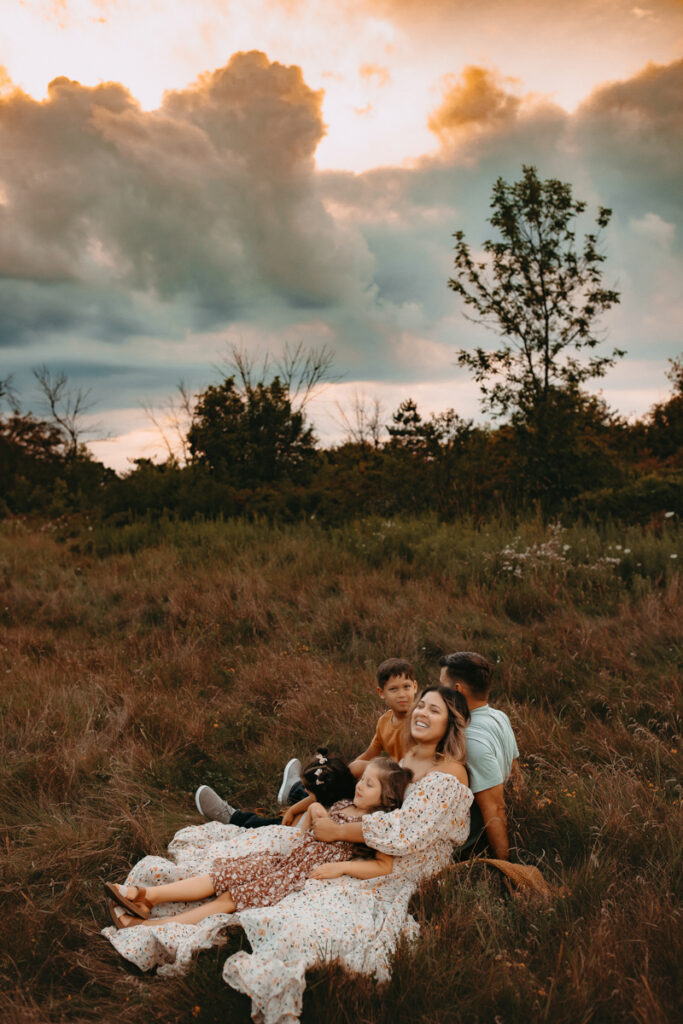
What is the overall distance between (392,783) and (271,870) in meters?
0.66

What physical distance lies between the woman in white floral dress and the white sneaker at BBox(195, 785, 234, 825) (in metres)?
0.55

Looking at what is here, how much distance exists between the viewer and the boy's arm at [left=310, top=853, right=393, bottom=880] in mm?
2930

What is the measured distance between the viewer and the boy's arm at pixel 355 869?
2930mm

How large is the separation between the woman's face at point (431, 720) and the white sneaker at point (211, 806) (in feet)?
5.12

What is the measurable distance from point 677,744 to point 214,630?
4.36 meters

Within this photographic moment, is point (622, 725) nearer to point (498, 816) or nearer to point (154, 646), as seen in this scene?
point (498, 816)

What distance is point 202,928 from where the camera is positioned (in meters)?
2.84

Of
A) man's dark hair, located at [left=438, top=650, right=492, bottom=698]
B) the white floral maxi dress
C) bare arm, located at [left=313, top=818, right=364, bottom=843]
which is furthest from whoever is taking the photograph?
man's dark hair, located at [left=438, top=650, right=492, bottom=698]

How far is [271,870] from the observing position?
10.1 feet

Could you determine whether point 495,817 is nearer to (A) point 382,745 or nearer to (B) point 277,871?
(A) point 382,745

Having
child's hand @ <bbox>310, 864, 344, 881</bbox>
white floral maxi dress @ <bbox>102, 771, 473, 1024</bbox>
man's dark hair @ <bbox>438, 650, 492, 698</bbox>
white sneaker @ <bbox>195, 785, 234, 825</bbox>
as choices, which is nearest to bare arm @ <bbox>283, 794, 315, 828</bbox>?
white floral maxi dress @ <bbox>102, 771, 473, 1024</bbox>

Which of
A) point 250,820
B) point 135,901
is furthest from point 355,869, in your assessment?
point 250,820

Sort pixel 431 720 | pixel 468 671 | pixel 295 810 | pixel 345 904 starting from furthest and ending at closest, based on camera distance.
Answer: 1. pixel 295 810
2. pixel 468 671
3. pixel 431 720
4. pixel 345 904

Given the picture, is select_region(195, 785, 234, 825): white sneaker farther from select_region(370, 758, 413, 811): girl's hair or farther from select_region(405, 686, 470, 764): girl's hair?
select_region(405, 686, 470, 764): girl's hair
